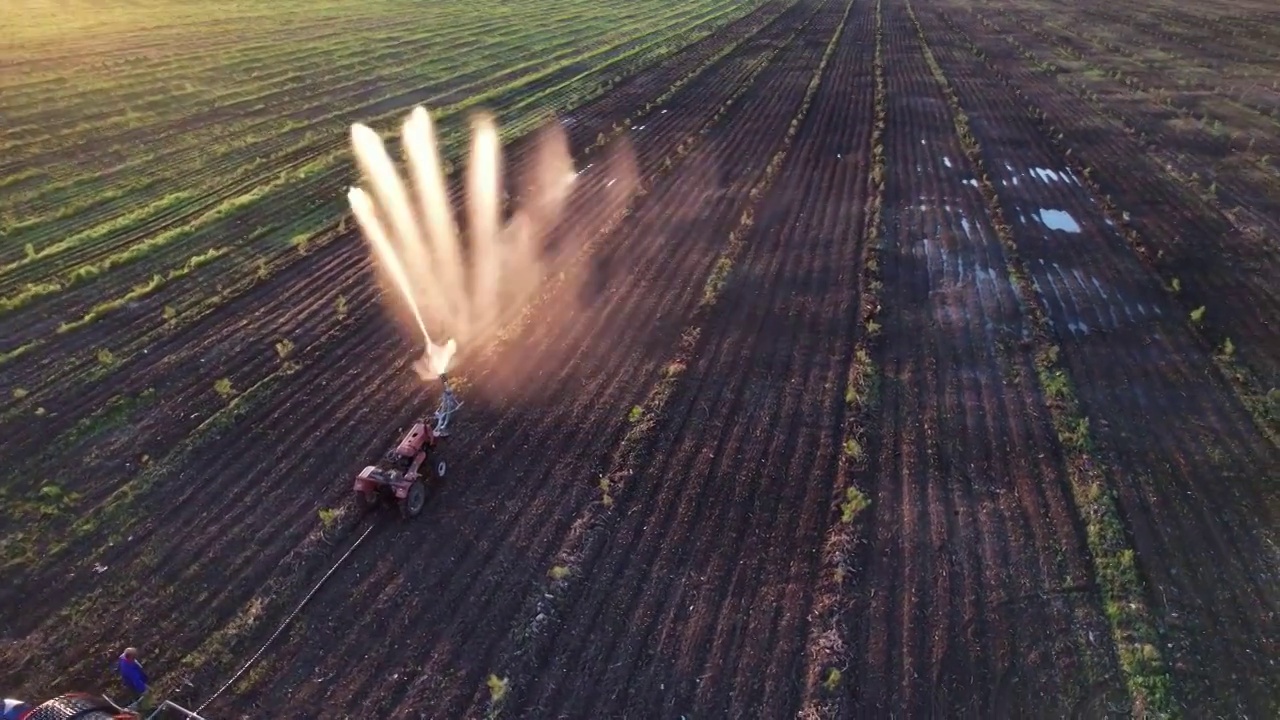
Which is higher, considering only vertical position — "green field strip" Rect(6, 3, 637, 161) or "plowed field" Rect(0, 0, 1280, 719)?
"green field strip" Rect(6, 3, 637, 161)

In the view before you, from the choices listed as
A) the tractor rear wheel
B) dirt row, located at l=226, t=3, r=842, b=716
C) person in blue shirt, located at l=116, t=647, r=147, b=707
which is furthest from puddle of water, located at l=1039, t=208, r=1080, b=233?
person in blue shirt, located at l=116, t=647, r=147, b=707

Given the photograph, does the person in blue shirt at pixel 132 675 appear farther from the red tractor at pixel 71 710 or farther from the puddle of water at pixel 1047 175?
the puddle of water at pixel 1047 175

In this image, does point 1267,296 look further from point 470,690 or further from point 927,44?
point 927,44

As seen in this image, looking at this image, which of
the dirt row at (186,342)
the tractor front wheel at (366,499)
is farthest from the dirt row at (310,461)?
the dirt row at (186,342)

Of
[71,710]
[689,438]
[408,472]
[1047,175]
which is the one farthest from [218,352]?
[1047,175]

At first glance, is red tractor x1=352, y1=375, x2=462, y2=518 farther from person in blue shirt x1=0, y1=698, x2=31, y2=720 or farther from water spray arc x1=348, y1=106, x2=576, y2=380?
person in blue shirt x1=0, y1=698, x2=31, y2=720
